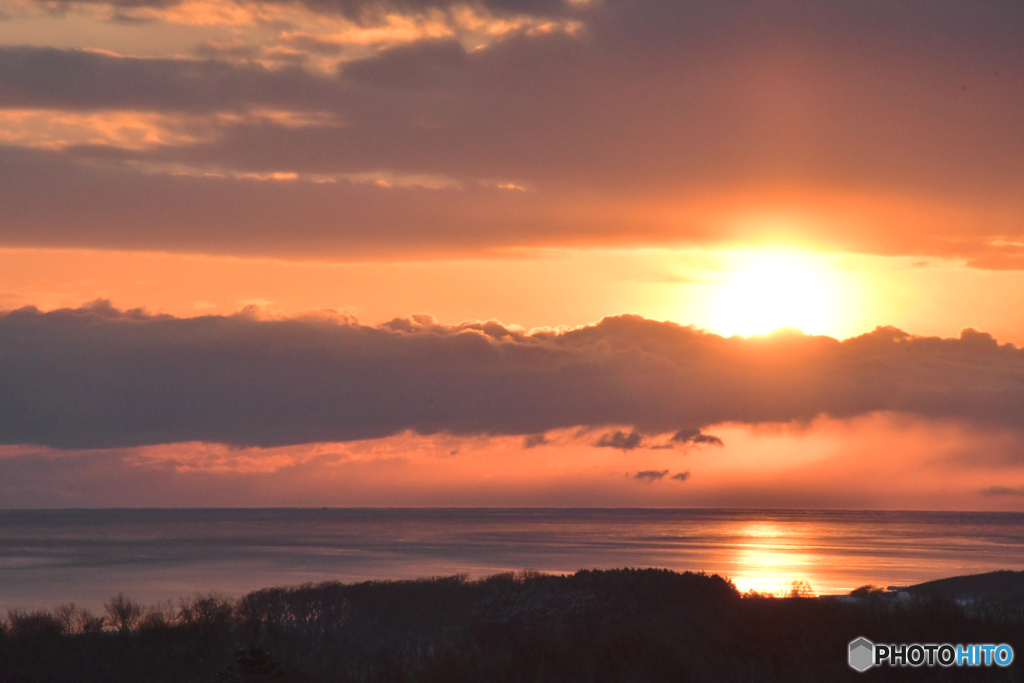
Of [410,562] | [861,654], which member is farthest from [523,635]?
[410,562]

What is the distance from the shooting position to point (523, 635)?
2612cm

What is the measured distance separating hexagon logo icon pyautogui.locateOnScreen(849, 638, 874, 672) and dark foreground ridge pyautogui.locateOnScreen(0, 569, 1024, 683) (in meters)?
0.27

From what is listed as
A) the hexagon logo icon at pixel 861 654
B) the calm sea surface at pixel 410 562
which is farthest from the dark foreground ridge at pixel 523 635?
the calm sea surface at pixel 410 562

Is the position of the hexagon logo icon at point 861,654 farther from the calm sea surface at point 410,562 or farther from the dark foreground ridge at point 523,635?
the calm sea surface at point 410,562

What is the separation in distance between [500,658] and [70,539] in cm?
13745

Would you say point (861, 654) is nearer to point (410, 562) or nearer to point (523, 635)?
point (523, 635)

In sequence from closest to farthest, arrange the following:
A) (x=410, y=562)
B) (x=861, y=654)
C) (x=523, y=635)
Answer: (x=861, y=654)
(x=523, y=635)
(x=410, y=562)

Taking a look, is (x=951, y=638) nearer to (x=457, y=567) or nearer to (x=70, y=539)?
(x=457, y=567)

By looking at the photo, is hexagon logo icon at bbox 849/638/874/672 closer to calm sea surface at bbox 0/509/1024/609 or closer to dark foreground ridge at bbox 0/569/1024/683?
dark foreground ridge at bbox 0/569/1024/683

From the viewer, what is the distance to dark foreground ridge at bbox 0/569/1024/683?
2105 centimetres

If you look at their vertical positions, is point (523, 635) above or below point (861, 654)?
below

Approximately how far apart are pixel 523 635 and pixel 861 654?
9095 mm

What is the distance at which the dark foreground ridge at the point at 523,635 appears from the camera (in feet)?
69.1

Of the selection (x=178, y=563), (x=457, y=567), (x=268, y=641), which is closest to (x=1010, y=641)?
(x=268, y=641)
